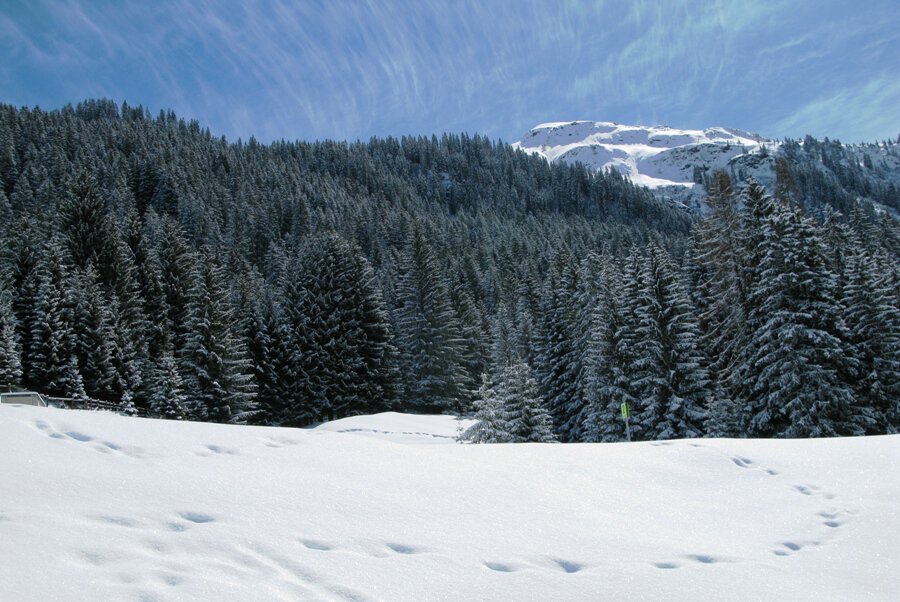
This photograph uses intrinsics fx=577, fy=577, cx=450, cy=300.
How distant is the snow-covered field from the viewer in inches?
163

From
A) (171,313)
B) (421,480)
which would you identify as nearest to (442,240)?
(171,313)

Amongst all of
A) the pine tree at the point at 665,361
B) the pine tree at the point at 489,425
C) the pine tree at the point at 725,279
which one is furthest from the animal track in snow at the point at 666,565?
the pine tree at the point at 725,279

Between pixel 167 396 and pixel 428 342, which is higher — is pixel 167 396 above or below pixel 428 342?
below

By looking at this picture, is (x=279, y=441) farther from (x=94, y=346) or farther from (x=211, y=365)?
(x=94, y=346)

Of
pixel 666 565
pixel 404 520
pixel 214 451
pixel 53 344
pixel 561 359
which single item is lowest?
pixel 666 565

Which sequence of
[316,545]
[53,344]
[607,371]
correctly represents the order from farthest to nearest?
1. [53,344]
2. [607,371]
3. [316,545]

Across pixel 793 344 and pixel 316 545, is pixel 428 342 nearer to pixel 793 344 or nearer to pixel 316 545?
pixel 793 344

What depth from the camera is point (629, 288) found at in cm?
3116

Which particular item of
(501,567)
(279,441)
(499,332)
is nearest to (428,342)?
(499,332)

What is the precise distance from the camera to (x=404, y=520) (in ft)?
18.5

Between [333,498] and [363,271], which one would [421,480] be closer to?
[333,498]

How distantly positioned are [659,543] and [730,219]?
27132 mm

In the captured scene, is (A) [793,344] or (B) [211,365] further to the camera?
(B) [211,365]

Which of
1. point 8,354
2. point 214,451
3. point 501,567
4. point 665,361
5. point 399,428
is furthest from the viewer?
point 665,361
